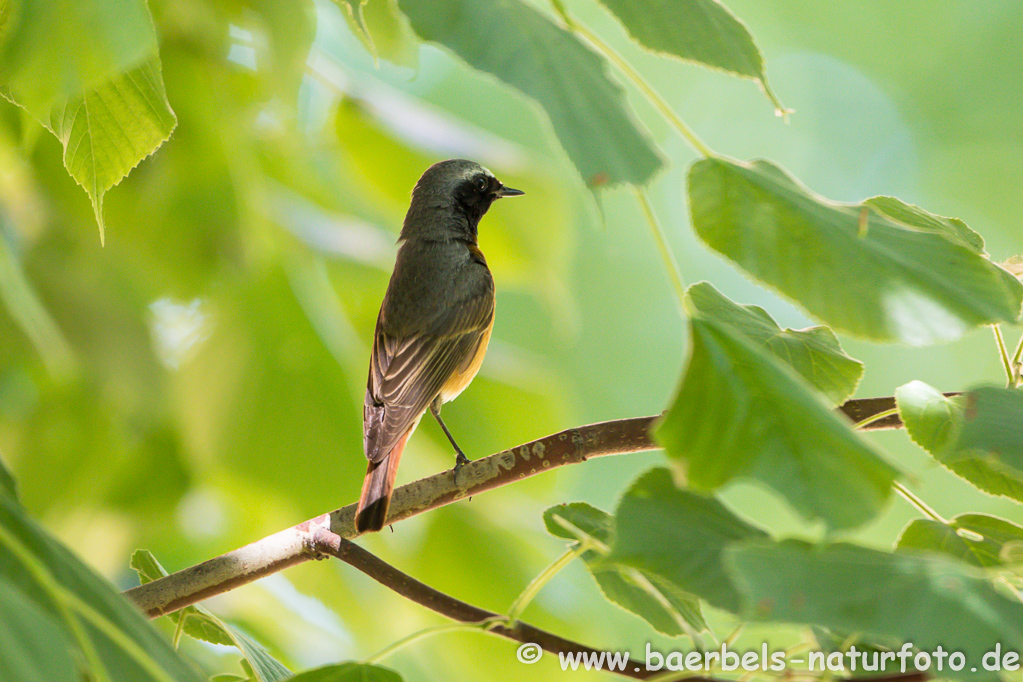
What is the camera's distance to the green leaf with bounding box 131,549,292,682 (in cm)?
67

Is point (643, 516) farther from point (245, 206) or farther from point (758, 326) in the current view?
point (245, 206)

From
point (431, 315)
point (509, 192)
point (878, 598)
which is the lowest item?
point (878, 598)

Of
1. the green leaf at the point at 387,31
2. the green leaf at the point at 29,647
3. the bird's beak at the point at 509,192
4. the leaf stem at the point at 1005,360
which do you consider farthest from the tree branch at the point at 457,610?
the bird's beak at the point at 509,192

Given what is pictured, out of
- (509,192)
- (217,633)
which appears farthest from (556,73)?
(509,192)

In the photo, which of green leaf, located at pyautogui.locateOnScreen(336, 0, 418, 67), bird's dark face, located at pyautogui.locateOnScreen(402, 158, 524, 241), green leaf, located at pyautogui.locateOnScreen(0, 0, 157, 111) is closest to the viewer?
green leaf, located at pyautogui.locateOnScreen(0, 0, 157, 111)

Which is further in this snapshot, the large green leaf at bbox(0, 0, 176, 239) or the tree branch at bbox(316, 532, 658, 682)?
the tree branch at bbox(316, 532, 658, 682)

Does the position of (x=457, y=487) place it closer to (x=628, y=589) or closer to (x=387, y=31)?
(x=628, y=589)

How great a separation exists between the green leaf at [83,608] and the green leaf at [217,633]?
18cm

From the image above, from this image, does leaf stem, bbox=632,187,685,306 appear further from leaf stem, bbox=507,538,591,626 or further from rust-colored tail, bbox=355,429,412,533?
rust-colored tail, bbox=355,429,412,533

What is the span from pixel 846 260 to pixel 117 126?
0.48m

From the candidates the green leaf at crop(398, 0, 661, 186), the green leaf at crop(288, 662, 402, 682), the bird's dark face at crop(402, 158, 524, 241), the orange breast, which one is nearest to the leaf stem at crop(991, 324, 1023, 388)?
the green leaf at crop(398, 0, 661, 186)

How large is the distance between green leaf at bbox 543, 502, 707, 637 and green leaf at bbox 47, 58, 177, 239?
14.8 inches

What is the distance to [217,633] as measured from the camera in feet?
2.58

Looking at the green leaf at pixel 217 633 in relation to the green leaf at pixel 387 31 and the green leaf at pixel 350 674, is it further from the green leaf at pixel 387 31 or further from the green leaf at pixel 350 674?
the green leaf at pixel 387 31
